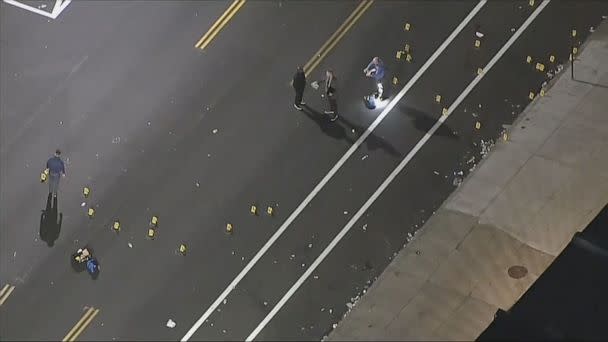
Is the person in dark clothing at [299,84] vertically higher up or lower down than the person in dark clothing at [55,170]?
lower down

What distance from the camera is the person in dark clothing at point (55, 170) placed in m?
20.9

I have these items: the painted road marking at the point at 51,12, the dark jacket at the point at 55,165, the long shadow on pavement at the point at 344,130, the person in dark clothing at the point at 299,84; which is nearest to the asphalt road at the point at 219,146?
the long shadow on pavement at the point at 344,130

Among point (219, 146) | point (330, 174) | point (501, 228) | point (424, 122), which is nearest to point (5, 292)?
point (219, 146)

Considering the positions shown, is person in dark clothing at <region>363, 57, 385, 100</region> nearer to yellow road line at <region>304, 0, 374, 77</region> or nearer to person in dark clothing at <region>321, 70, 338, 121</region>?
person in dark clothing at <region>321, 70, 338, 121</region>

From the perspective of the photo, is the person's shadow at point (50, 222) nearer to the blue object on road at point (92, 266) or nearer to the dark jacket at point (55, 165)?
the dark jacket at point (55, 165)

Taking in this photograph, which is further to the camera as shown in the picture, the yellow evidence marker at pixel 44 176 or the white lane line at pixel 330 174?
the yellow evidence marker at pixel 44 176

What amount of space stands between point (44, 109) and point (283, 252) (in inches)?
291

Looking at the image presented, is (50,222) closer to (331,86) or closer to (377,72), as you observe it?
(331,86)

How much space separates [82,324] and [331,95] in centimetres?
820

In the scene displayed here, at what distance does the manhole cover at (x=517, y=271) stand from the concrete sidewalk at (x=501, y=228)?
2 centimetres

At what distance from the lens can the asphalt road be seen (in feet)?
67.2

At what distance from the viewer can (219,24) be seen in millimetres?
23312

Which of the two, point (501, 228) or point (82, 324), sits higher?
point (82, 324)

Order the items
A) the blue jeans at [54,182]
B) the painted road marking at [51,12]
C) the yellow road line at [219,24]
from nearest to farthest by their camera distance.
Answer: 1. the blue jeans at [54,182]
2. the yellow road line at [219,24]
3. the painted road marking at [51,12]
